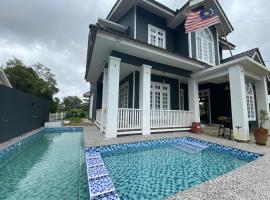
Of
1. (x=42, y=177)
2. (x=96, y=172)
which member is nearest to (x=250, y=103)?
(x=96, y=172)

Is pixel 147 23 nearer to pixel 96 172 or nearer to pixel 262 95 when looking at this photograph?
pixel 262 95

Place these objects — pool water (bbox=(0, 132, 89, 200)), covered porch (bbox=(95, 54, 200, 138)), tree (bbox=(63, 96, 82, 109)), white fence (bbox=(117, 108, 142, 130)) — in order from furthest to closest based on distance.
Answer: tree (bbox=(63, 96, 82, 109))
white fence (bbox=(117, 108, 142, 130))
covered porch (bbox=(95, 54, 200, 138))
pool water (bbox=(0, 132, 89, 200))

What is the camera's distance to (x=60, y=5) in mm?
9539

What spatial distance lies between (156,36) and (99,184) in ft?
31.4

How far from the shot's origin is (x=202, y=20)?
682 cm

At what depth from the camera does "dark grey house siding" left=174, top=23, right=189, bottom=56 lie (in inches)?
379

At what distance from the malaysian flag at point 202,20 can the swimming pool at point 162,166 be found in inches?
221

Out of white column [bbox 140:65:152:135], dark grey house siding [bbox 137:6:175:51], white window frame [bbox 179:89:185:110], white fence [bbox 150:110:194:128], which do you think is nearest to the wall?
white column [bbox 140:65:152:135]

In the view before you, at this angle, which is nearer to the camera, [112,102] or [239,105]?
[112,102]

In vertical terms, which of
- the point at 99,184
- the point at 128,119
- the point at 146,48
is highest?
the point at 146,48

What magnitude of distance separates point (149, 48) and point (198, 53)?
17.9ft

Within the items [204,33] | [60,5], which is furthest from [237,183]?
[60,5]

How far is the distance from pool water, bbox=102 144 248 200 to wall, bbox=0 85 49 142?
4.62 meters

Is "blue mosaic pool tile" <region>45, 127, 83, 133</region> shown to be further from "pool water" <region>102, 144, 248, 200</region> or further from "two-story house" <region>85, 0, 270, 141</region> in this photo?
"pool water" <region>102, 144, 248, 200</region>
